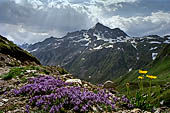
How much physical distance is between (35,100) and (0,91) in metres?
4.04

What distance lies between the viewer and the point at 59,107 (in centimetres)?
705

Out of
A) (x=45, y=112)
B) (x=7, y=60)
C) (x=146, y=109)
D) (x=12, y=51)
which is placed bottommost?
(x=146, y=109)

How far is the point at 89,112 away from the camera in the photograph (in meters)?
6.88

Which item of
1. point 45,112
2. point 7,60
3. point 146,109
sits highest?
point 7,60

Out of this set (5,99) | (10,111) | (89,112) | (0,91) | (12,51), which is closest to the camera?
(89,112)

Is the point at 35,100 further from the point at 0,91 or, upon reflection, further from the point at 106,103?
the point at 0,91

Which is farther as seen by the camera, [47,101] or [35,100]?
[35,100]

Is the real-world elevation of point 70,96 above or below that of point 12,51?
below

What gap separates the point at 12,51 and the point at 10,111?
82.8 ft

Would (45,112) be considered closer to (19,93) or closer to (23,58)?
(19,93)

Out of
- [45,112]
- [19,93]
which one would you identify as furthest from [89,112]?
[19,93]

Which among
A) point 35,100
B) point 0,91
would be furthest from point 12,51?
point 35,100

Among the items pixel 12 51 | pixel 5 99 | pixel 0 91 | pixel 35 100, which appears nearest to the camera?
pixel 35 100

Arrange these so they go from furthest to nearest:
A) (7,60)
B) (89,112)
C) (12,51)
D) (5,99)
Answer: (12,51), (7,60), (5,99), (89,112)
